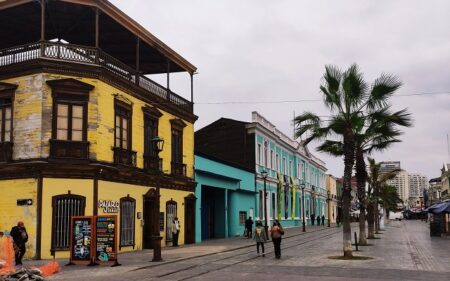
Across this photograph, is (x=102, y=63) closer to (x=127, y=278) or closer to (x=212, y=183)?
(x=127, y=278)

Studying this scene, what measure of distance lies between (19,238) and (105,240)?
3346mm

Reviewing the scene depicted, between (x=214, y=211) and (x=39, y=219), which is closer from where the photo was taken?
(x=39, y=219)

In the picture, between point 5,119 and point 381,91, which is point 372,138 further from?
point 5,119

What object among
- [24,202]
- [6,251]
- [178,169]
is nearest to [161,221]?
[178,169]

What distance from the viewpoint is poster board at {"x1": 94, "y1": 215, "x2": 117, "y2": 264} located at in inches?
731

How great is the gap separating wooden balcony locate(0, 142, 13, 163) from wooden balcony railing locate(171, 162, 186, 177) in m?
9.67

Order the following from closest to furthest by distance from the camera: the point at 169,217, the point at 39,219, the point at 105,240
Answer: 1. the point at 105,240
2. the point at 39,219
3. the point at 169,217

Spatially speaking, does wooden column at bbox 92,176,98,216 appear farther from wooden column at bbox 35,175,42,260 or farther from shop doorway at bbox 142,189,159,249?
shop doorway at bbox 142,189,159,249

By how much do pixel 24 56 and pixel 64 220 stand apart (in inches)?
283

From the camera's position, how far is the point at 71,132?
22.2 meters

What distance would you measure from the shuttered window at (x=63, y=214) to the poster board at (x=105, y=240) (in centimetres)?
323

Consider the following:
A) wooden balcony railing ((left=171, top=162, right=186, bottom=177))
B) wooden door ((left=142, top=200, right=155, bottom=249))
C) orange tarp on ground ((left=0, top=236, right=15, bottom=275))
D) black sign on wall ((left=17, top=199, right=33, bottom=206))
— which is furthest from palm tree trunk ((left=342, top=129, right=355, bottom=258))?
orange tarp on ground ((left=0, top=236, right=15, bottom=275))

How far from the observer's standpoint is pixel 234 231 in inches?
1535

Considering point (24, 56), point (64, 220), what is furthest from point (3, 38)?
point (64, 220)
